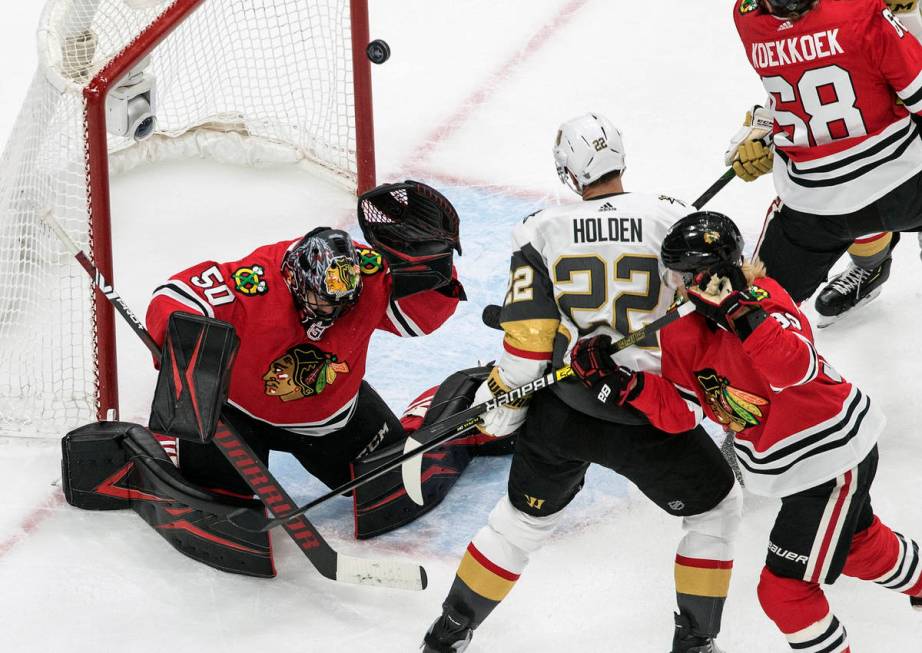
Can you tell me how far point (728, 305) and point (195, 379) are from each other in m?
1.14

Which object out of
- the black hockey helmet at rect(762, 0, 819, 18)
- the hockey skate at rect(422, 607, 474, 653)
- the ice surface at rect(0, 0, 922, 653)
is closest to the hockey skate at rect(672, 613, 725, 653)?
the ice surface at rect(0, 0, 922, 653)

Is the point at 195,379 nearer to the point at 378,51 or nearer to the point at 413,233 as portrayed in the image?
the point at 413,233

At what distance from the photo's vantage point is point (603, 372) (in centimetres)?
271

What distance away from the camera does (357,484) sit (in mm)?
3129

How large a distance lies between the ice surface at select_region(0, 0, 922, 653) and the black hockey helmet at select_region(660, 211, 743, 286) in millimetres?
1026

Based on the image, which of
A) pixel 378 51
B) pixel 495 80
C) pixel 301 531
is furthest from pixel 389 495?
pixel 495 80

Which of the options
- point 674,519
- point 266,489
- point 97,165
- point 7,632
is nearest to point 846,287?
point 674,519

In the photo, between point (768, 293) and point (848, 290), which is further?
point (848, 290)

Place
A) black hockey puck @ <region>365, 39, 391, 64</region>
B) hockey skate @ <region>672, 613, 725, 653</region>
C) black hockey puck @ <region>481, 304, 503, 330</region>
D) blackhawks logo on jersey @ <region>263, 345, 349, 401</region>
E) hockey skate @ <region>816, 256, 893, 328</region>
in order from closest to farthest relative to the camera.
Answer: hockey skate @ <region>672, 613, 725, 653</region>
black hockey puck @ <region>481, 304, 503, 330</region>
blackhawks logo on jersey @ <region>263, 345, 349, 401</region>
hockey skate @ <region>816, 256, 893, 328</region>
black hockey puck @ <region>365, 39, 391, 64</region>

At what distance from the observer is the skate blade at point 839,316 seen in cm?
407

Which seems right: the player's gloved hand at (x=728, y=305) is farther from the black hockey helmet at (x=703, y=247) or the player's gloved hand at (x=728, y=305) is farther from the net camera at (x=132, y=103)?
the net camera at (x=132, y=103)

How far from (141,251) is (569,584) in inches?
76.0

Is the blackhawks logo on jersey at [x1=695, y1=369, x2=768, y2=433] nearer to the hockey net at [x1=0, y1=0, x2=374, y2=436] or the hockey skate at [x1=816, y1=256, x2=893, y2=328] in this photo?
the hockey skate at [x1=816, y1=256, x2=893, y2=328]

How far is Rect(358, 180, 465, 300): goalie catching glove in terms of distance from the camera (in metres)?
3.22
